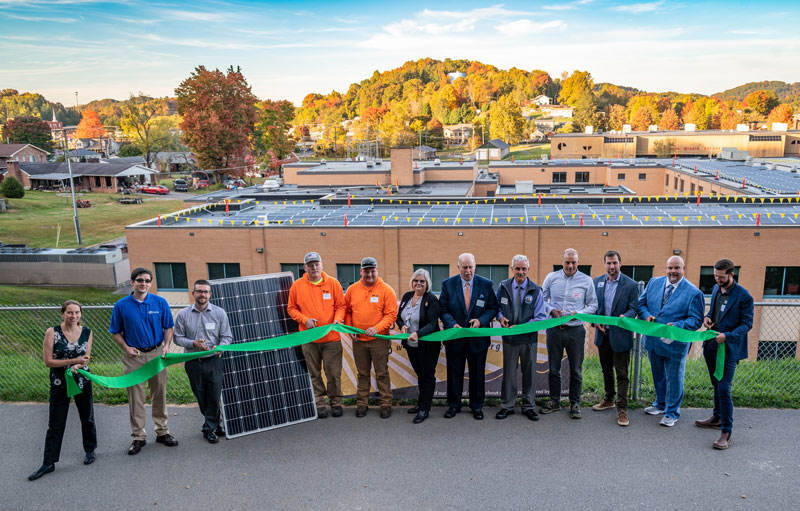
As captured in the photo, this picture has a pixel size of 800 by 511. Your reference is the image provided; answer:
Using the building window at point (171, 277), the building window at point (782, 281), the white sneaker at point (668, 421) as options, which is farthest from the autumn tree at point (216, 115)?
the white sneaker at point (668, 421)

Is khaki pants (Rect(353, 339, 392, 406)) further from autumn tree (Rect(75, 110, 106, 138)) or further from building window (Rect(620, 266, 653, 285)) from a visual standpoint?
autumn tree (Rect(75, 110, 106, 138))

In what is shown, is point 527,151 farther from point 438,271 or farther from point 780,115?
point 438,271

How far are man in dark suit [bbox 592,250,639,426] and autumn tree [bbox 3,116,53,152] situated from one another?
11142 centimetres

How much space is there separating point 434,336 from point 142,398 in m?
3.60

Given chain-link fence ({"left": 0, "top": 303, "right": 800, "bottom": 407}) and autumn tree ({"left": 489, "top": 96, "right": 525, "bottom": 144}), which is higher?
autumn tree ({"left": 489, "top": 96, "right": 525, "bottom": 144})

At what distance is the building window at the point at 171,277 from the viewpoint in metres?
26.2

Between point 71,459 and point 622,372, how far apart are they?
6.69m

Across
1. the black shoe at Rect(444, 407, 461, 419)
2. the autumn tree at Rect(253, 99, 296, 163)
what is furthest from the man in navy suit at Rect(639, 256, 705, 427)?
the autumn tree at Rect(253, 99, 296, 163)

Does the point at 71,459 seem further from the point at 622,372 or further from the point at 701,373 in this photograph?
the point at 701,373

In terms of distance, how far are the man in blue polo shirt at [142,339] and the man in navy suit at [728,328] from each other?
20.9ft

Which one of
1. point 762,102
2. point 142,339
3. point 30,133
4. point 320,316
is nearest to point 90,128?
point 30,133

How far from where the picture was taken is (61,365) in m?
6.44

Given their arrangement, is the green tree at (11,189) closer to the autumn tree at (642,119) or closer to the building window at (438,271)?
the building window at (438,271)

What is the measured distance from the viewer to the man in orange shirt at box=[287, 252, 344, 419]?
766 centimetres
